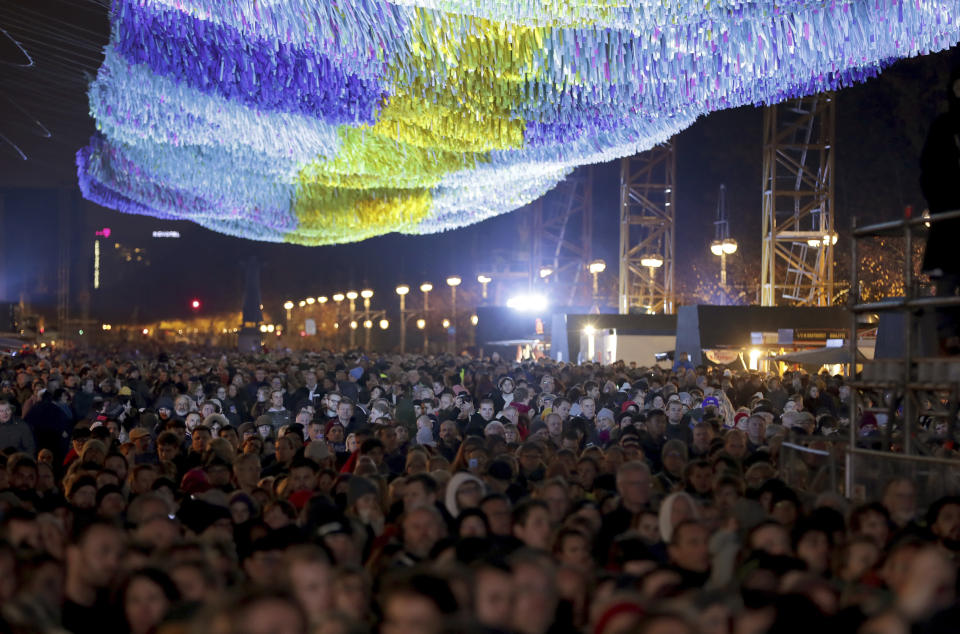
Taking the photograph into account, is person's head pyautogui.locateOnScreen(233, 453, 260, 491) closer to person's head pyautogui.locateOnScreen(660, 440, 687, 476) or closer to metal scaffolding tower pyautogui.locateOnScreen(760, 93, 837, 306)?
person's head pyautogui.locateOnScreen(660, 440, 687, 476)

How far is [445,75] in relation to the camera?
399 inches

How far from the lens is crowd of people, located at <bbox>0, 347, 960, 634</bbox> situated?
14.1ft

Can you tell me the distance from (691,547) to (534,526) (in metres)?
0.95

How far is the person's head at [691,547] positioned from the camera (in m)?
5.87

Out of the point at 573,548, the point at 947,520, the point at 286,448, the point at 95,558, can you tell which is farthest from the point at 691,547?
the point at 286,448

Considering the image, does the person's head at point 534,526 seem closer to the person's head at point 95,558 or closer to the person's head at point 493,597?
the person's head at point 493,597

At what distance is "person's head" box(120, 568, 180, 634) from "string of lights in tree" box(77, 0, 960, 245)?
4677mm

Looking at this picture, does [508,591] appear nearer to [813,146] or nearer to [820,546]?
[820,546]

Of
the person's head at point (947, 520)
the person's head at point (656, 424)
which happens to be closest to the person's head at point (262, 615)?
the person's head at point (947, 520)

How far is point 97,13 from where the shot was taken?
31.3ft

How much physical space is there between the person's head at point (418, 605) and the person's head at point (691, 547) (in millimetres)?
2140

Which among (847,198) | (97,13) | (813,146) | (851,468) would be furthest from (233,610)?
(847,198)

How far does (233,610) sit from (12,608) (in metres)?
1.31

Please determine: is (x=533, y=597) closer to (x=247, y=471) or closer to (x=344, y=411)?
(x=247, y=471)
